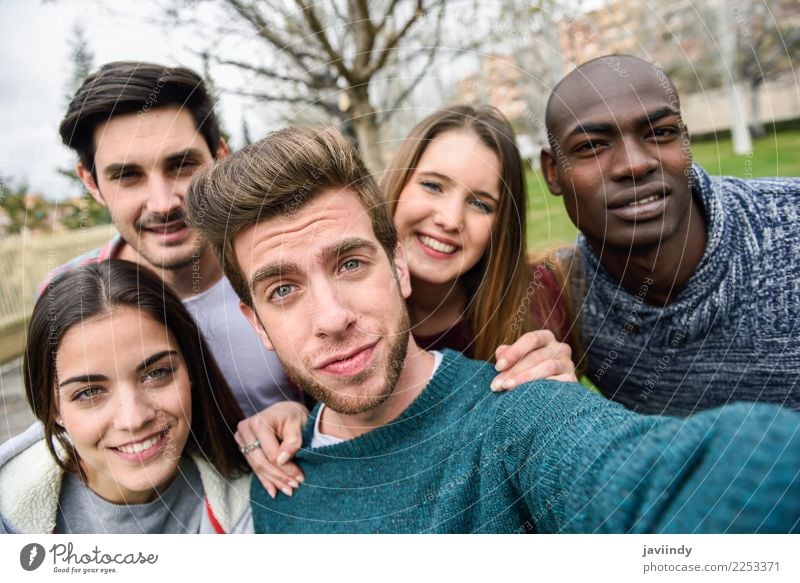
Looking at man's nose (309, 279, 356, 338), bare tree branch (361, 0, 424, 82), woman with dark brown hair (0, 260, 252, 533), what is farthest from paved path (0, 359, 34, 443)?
bare tree branch (361, 0, 424, 82)

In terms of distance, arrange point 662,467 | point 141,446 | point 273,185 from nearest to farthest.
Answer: point 662,467 → point 273,185 → point 141,446

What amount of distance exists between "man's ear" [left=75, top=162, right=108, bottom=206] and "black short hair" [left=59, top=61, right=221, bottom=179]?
0.02m

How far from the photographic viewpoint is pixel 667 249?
2.82 feet

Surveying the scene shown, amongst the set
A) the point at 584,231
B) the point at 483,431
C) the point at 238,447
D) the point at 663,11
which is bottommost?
the point at 238,447

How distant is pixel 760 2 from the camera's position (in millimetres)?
835

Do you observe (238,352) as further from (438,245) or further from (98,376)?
(438,245)

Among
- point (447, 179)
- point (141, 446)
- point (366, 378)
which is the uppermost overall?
point (447, 179)

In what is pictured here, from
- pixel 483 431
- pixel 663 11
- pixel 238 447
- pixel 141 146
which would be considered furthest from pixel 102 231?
pixel 663 11

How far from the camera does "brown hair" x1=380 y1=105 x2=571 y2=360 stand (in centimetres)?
88

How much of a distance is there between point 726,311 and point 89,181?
1.01 metres

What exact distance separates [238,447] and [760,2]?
1.04 metres

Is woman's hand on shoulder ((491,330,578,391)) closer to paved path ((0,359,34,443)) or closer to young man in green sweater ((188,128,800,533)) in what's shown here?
young man in green sweater ((188,128,800,533))

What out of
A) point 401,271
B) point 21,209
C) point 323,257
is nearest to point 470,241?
point 401,271

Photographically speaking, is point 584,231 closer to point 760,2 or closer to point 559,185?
point 559,185
